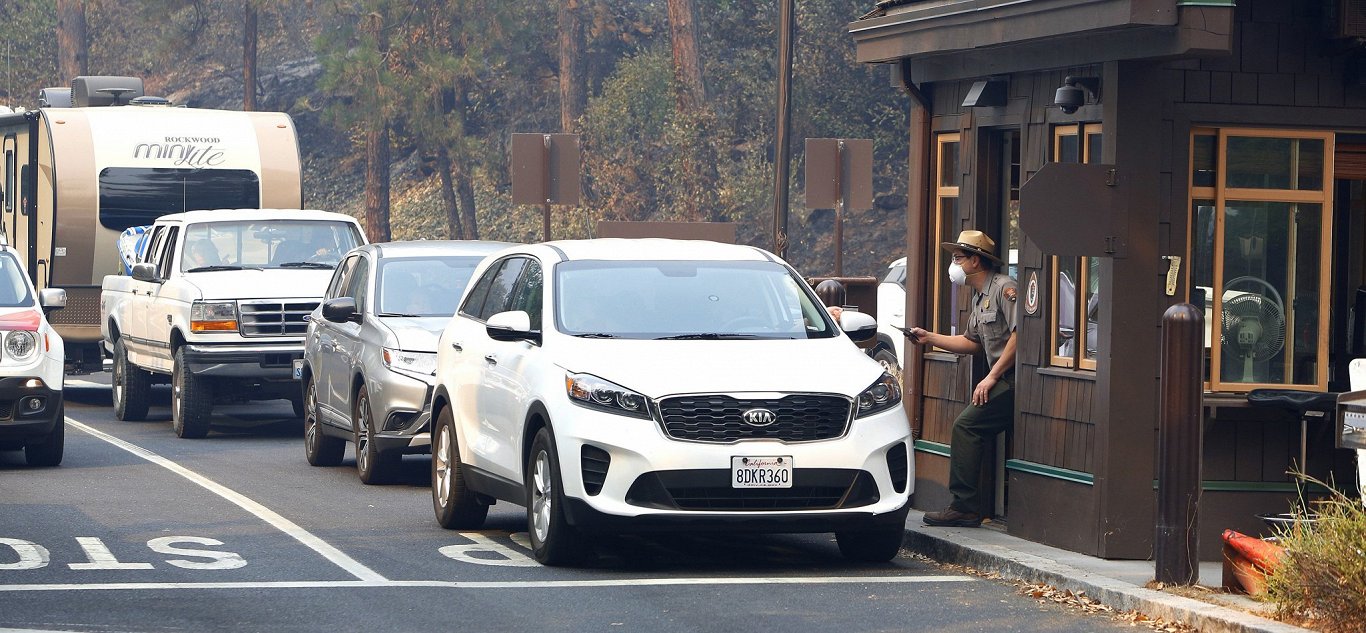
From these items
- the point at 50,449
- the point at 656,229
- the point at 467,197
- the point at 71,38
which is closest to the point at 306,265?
the point at 656,229

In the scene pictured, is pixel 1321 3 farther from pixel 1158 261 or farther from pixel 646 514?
pixel 646 514

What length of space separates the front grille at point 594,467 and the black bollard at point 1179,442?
2.61 meters

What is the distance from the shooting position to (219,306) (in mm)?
18484

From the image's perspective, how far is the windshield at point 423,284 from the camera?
50.3 ft

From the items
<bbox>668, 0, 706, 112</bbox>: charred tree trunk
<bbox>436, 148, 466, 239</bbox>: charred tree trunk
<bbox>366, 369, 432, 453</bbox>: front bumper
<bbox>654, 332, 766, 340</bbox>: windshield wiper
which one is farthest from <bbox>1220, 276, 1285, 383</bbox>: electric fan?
<bbox>436, 148, 466, 239</bbox>: charred tree trunk

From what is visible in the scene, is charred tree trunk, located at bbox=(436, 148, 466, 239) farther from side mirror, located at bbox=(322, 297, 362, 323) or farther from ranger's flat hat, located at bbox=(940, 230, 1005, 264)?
ranger's flat hat, located at bbox=(940, 230, 1005, 264)

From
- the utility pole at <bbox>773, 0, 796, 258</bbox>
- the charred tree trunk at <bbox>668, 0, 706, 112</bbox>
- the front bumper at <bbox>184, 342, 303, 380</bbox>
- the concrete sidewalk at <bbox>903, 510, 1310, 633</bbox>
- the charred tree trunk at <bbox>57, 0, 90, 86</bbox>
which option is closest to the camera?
the concrete sidewalk at <bbox>903, 510, 1310, 633</bbox>

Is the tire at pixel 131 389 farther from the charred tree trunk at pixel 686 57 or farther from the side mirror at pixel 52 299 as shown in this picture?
the charred tree trunk at pixel 686 57

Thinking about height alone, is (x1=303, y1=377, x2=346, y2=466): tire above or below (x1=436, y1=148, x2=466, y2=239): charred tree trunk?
below

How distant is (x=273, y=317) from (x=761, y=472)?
9.56 m

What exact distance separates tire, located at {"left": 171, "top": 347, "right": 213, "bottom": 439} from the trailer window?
14.7ft

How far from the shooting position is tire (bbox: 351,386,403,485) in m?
→ 14.7

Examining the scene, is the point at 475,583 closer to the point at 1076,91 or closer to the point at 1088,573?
the point at 1088,573

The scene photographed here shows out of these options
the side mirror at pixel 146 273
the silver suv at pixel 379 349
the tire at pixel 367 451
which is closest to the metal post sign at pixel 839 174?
the silver suv at pixel 379 349
